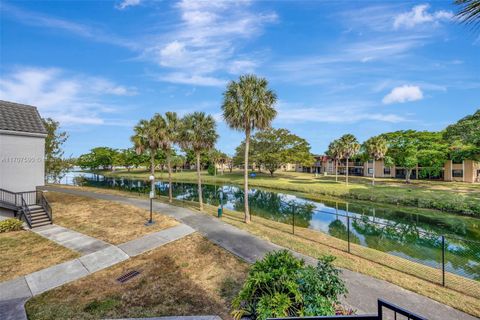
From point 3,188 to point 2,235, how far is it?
4.08 m

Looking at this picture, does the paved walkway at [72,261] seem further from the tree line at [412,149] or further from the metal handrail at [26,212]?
the tree line at [412,149]

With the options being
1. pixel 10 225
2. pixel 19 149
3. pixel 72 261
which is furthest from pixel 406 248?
pixel 19 149

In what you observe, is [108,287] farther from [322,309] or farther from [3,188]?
[3,188]

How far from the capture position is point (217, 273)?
862 centimetres

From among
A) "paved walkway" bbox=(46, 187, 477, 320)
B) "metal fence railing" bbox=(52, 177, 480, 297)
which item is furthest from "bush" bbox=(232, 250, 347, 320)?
"metal fence railing" bbox=(52, 177, 480, 297)

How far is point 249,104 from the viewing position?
1535 cm

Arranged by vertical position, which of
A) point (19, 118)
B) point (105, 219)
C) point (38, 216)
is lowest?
point (105, 219)

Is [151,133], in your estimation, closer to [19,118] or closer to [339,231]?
[19,118]

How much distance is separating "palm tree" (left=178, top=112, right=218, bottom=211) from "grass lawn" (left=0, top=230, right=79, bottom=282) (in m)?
10.0

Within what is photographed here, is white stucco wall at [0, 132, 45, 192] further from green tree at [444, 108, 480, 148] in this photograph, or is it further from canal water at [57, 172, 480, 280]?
green tree at [444, 108, 480, 148]

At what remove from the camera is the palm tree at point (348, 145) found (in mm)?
47875

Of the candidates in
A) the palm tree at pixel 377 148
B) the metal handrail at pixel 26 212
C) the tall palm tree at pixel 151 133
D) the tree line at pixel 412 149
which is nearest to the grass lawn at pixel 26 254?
the metal handrail at pixel 26 212

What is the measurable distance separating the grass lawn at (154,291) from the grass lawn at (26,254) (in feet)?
7.71

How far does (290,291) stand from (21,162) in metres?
18.8
